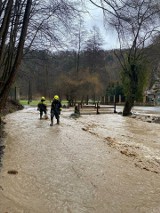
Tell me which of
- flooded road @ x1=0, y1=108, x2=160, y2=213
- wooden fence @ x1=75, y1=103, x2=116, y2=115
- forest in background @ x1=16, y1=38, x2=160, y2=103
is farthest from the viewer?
forest in background @ x1=16, y1=38, x2=160, y2=103

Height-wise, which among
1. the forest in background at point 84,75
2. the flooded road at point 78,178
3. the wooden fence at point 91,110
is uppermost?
the forest in background at point 84,75

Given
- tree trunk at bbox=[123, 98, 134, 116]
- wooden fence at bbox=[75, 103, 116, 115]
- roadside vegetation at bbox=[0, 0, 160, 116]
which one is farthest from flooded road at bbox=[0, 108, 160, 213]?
tree trunk at bbox=[123, 98, 134, 116]

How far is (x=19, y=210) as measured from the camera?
5.65 metres

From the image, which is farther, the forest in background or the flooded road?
the forest in background

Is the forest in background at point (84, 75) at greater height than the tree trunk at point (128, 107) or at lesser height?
greater

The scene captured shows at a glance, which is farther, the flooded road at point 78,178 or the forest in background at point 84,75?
the forest in background at point 84,75

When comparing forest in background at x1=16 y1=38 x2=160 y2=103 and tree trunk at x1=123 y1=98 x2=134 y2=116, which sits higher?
forest in background at x1=16 y1=38 x2=160 y2=103

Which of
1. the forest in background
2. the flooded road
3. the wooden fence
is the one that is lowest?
the flooded road

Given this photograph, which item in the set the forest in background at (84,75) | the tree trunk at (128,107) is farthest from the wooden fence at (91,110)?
the forest in background at (84,75)

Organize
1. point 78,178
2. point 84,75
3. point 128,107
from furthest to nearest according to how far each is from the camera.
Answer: point 84,75 < point 128,107 < point 78,178

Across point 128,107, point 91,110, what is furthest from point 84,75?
point 128,107

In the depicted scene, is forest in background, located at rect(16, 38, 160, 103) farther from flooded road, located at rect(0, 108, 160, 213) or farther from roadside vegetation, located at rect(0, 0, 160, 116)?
flooded road, located at rect(0, 108, 160, 213)

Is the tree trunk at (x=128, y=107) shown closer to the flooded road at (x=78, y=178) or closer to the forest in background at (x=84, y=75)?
the forest in background at (x=84, y=75)

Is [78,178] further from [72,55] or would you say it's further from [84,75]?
[84,75]
